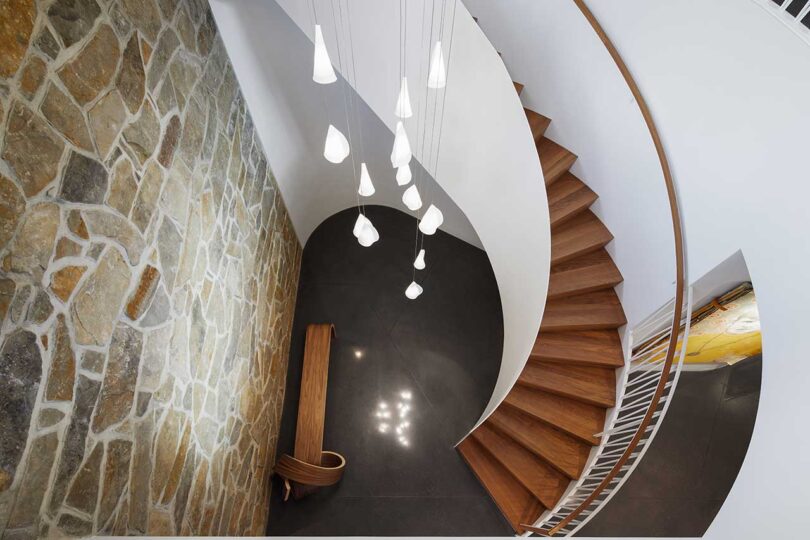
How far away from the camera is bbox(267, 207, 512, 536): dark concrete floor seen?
3.96 m

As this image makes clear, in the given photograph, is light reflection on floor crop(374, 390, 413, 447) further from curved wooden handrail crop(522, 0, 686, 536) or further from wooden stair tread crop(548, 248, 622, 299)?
wooden stair tread crop(548, 248, 622, 299)

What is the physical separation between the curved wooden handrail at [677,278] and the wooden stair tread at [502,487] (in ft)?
2.54

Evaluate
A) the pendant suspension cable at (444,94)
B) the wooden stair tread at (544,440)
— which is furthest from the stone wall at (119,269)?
the wooden stair tread at (544,440)

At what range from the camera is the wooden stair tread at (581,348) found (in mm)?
3871

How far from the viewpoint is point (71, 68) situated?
5.24ft

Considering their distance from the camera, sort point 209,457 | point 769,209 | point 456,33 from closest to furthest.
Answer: point 769,209
point 209,457
point 456,33

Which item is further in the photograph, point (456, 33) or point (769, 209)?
point (456, 33)

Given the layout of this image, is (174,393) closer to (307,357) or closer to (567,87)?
(307,357)

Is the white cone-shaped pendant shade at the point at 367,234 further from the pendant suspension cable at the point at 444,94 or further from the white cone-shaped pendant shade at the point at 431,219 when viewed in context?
the pendant suspension cable at the point at 444,94

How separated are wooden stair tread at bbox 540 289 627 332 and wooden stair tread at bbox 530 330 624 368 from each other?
0.07m

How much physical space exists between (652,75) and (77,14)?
3.25m

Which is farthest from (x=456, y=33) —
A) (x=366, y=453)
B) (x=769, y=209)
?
(x=366, y=453)

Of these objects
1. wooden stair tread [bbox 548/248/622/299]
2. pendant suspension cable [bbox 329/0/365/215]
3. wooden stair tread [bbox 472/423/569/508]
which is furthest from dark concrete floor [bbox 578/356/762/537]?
pendant suspension cable [bbox 329/0/365/215]

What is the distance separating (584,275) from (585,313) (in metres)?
0.35
